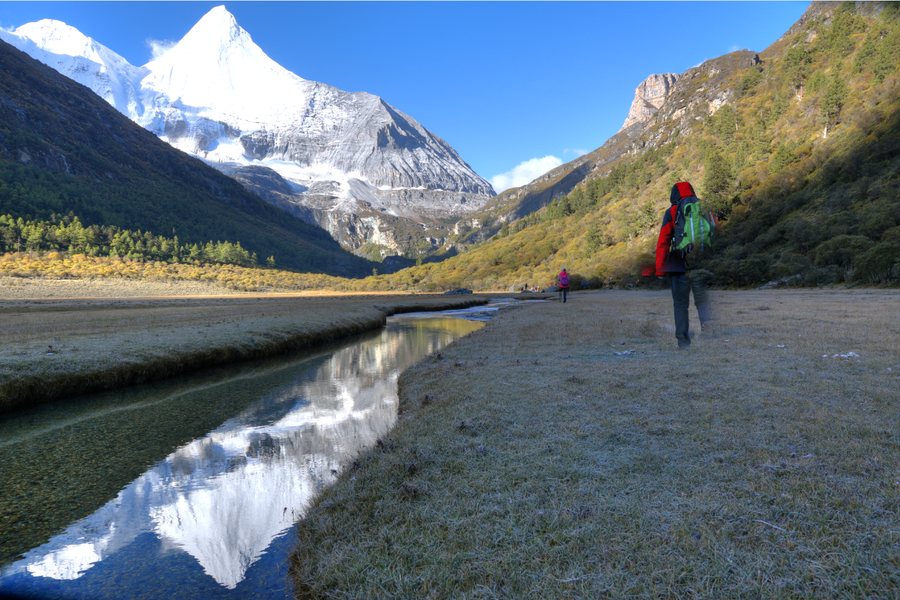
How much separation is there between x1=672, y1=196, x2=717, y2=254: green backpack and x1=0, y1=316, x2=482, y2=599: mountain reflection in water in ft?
26.5

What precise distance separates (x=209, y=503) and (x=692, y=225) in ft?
36.3

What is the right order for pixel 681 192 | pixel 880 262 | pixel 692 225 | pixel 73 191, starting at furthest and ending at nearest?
pixel 73 191 → pixel 880 262 → pixel 681 192 → pixel 692 225

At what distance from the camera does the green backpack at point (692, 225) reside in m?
9.82

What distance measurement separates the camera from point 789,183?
5850 cm

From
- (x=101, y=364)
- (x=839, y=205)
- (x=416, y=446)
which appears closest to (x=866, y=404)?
(x=416, y=446)

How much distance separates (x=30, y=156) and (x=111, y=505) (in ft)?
724

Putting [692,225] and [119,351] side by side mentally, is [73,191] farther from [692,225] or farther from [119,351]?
[692,225]

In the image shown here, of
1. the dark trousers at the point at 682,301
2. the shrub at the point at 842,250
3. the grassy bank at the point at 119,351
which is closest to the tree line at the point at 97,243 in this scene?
the grassy bank at the point at 119,351

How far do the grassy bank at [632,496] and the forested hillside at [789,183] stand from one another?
3717 centimetres

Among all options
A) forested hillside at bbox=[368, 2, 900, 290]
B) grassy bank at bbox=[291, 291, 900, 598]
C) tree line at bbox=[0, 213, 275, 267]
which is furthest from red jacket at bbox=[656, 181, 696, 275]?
tree line at bbox=[0, 213, 275, 267]

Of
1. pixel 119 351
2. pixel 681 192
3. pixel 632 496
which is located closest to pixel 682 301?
pixel 681 192

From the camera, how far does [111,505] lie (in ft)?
18.3

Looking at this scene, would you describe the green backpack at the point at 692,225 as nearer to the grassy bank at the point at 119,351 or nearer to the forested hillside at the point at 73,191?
the grassy bank at the point at 119,351

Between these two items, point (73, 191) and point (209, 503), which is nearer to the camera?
point (209, 503)
